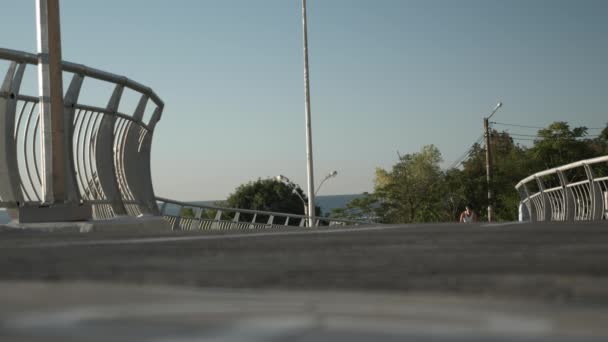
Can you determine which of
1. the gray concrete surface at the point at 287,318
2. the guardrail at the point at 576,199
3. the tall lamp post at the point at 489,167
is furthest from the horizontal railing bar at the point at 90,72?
the tall lamp post at the point at 489,167

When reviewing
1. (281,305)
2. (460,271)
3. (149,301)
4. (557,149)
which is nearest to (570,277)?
(460,271)

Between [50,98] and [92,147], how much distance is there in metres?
1.78

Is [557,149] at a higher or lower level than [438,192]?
higher

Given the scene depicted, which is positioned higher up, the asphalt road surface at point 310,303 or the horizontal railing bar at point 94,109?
the horizontal railing bar at point 94,109

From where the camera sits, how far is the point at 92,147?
26.8 ft

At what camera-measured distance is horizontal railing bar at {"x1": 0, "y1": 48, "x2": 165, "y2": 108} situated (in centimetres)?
653

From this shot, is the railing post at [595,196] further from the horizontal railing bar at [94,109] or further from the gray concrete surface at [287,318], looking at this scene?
the gray concrete surface at [287,318]

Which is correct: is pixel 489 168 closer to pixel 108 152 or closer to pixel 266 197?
pixel 108 152

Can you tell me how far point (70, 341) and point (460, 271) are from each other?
631mm

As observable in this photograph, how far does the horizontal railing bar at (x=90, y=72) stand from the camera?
6.53m

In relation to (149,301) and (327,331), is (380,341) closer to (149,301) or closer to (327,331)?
(327,331)

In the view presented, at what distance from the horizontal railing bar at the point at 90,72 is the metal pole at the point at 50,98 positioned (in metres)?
0.19

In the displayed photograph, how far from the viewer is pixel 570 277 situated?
2.90ft

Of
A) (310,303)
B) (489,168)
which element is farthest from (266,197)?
(310,303)
